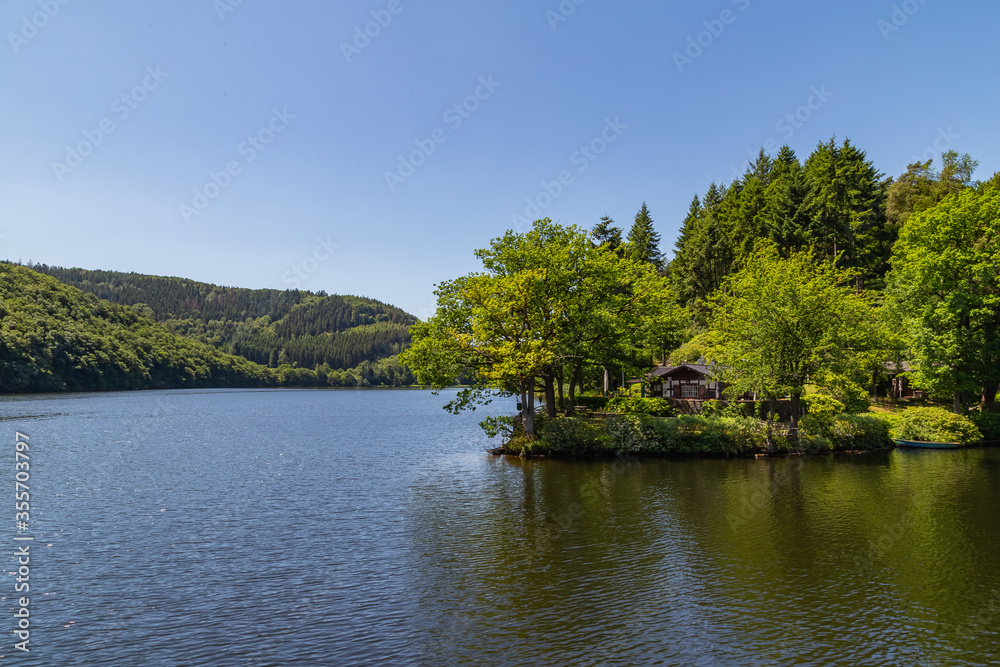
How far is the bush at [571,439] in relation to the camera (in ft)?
138

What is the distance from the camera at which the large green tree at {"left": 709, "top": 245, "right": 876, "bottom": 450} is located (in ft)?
142

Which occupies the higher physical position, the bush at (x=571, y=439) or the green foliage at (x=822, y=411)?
the green foliage at (x=822, y=411)

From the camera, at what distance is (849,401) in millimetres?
47125

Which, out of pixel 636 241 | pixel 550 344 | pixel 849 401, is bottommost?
pixel 849 401

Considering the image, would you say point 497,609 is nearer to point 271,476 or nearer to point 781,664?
point 781,664

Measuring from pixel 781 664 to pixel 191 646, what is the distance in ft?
46.1

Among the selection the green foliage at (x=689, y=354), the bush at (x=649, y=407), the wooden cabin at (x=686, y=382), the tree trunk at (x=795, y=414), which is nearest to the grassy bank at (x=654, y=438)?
the tree trunk at (x=795, y=414)

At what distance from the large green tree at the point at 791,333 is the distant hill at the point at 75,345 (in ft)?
472

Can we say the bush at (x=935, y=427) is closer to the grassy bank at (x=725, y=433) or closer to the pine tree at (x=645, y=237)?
the grassy bank at (x=725, y=433)

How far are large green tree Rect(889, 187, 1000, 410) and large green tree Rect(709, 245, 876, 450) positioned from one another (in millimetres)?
8996

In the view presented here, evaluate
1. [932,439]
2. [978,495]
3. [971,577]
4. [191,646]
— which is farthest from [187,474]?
[932,439]

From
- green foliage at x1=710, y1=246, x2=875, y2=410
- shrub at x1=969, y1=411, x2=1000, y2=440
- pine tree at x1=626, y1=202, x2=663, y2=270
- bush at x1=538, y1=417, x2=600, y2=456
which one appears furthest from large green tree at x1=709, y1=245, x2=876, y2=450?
pine tree at x1=626, y1=202, x2=663, y2=270

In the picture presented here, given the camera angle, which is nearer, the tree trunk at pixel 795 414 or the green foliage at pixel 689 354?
the tree trunk at pixel 795 414

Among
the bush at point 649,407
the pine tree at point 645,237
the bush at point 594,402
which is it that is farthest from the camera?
the pine tree at point 645,237
